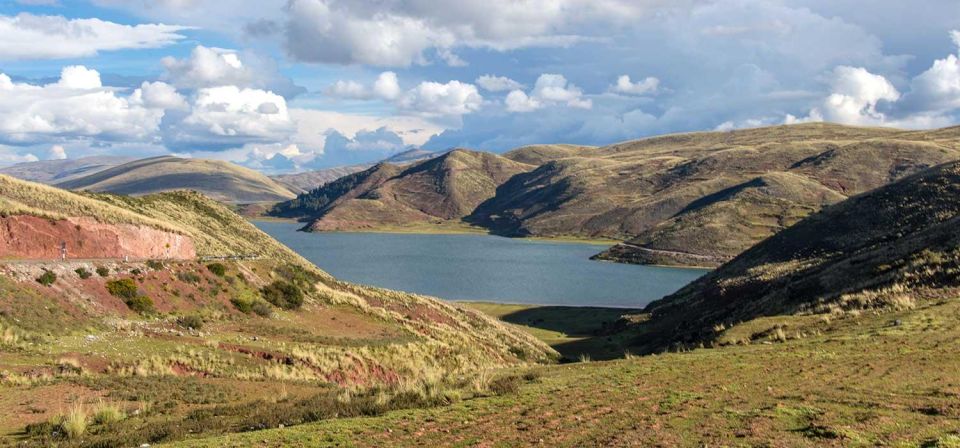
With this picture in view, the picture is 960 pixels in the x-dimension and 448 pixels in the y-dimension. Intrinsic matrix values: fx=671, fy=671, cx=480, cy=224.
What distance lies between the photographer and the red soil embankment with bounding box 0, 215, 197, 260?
39812mm

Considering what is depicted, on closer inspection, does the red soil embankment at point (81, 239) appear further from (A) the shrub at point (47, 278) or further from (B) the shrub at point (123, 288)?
(A) the shrub at point (47, 278)

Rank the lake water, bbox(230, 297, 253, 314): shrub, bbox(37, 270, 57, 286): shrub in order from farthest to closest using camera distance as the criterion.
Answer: the lake water, bbox(230, 297, 253, 314): shrub, bbox(37, 270, 57, 286): shrub

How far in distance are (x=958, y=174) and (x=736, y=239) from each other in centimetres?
9871

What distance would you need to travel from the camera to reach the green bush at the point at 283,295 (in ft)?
150

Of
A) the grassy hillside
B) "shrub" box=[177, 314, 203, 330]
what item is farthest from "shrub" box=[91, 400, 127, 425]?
"shrub" box=[177, 314, 203, 330]

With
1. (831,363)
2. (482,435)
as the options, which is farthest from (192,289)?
(831,363)

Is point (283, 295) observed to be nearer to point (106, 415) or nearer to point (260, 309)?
point (260, 309)

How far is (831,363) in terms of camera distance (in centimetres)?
2264

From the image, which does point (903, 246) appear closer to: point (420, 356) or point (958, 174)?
point (420, 356)

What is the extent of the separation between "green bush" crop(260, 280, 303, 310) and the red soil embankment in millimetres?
6853

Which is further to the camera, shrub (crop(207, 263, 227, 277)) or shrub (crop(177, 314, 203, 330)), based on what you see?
shrub (crop(207, 263, 227, 277))

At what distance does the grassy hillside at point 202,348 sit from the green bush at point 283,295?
103 millimetres

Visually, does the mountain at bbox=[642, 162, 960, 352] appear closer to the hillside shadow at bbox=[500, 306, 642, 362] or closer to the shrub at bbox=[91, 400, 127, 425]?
the hillside shadow at bbox=[500, 306, 642, 362]

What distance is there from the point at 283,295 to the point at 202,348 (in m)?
16.8
